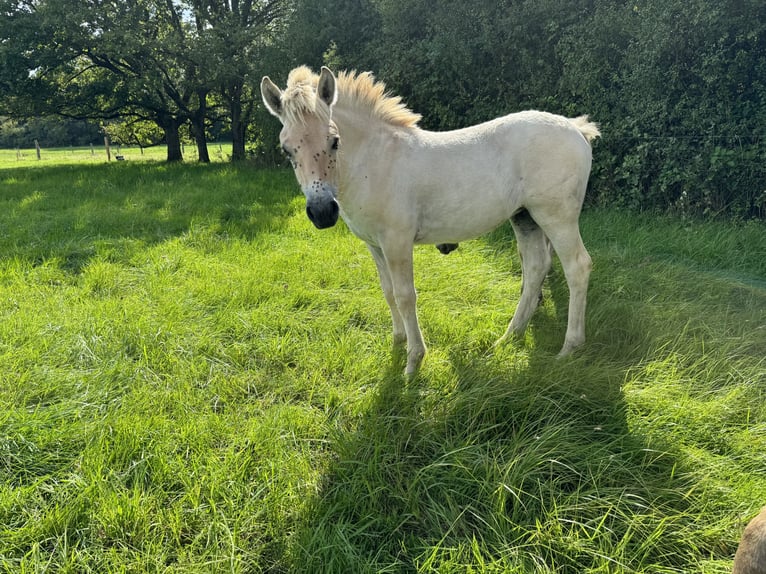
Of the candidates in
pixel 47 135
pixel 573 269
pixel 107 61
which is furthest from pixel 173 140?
pixel 47 135

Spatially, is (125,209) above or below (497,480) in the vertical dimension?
above

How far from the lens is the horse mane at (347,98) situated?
95.3 inches

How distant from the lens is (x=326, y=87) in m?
2.50

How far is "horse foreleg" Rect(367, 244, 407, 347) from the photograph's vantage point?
10.8 ft

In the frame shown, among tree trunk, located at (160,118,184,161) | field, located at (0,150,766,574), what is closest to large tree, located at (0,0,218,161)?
tree trunk, located at (160,118,184,161)

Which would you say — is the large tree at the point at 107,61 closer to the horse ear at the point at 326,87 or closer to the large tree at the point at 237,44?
the large tree at the point at 237,44

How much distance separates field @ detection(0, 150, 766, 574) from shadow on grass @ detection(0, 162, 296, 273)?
3.19 feet

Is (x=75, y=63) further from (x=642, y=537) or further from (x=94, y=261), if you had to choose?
(x=642, y=537)

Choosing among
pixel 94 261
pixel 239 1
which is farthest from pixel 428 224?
pixel 239 1

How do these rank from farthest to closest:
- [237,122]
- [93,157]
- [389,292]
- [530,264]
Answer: [93,157]
[237,122]
[530,264]
[389,292]

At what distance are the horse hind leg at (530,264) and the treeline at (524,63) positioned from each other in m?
3.40

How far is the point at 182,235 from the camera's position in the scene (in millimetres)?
6035

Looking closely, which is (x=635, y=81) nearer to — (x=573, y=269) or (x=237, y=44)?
(x=573, y=269)

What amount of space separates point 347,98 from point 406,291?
1370mm
